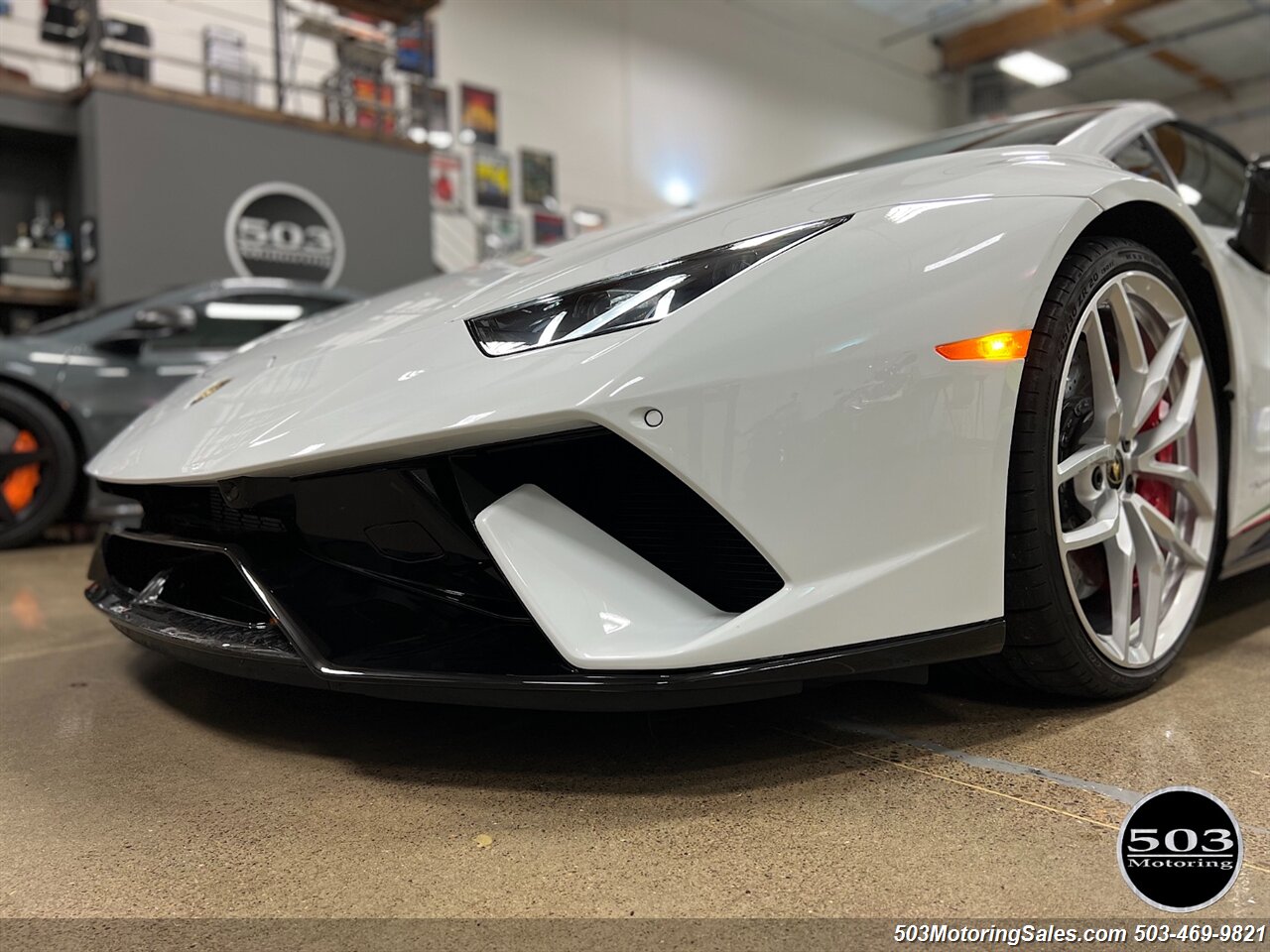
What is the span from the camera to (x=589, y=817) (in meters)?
1.00

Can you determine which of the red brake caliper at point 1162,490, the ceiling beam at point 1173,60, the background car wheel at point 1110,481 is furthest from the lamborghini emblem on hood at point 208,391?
the ceiling beam at point 1173,60

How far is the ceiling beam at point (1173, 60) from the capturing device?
1155 cm

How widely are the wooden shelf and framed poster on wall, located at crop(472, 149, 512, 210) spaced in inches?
149

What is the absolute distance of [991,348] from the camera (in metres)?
1.12

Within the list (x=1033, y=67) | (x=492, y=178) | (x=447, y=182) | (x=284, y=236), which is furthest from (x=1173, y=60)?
(x=284, y=236)

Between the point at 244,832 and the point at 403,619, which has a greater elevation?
the point at 403,619

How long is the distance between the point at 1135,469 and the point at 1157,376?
157 mm

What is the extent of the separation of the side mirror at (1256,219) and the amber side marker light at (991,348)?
3.13ft

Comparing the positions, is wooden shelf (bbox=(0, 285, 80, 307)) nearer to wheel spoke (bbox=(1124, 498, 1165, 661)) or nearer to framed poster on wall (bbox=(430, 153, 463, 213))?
framed poster on wall (bbox=(430, 153, 463, 213))

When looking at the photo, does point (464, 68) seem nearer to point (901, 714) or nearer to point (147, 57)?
point (147, 57)

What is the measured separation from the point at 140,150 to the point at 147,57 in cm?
69

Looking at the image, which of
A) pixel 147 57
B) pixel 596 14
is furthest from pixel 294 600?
pixel 596 14

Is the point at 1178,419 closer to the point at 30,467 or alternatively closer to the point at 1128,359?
the point at 1128,359

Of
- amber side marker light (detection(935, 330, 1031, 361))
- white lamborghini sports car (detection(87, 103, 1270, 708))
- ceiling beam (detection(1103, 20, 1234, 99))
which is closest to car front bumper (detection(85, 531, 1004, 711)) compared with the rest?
white lamborghini sports car (detection(87, 103, 1270, 708))
